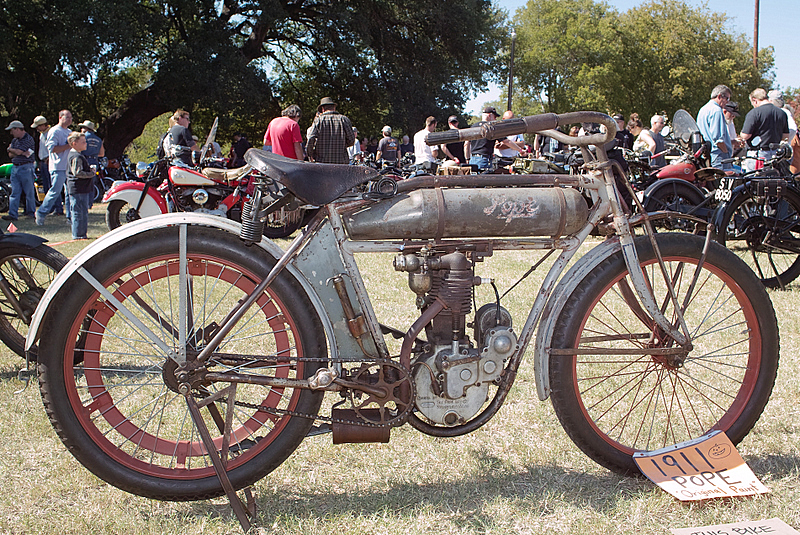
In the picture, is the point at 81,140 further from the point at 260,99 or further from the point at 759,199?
the point at 260,99

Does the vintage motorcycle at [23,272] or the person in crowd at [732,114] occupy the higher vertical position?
the person in crowd at [732,114]

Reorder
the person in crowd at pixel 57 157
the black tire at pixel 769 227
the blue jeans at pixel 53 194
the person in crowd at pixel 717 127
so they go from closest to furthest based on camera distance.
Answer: the black tire at pixel 769 227, the person in crowd at pixel 717 127, the blue jeans at pixel 53 194, the person in crowd at pixel 57 157

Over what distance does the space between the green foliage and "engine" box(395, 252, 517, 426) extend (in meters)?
46.1

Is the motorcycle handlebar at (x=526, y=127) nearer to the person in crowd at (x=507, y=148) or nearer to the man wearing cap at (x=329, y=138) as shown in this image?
the man wearing cap at (x=329, y=138)

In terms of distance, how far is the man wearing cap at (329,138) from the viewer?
30.8 ft

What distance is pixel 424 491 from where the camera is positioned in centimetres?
264

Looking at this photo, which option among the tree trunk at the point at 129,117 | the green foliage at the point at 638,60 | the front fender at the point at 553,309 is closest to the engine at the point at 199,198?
the front fender at the point at 553,309

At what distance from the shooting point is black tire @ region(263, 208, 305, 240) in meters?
2.56

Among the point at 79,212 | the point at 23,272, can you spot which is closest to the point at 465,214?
the point at 23,272

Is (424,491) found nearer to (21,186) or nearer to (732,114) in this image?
(732,114)

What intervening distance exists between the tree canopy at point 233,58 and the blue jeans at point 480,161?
1344 cm

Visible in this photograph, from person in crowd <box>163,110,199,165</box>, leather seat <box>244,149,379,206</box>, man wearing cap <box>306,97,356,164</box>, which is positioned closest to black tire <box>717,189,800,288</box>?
leather seat <box>244,149,379,206</box>

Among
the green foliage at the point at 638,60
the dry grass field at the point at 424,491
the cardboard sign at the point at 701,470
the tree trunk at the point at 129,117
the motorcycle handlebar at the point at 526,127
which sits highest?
the green foliage at the point at 638,60

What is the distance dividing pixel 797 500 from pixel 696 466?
0.36 metres
